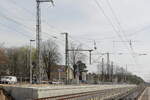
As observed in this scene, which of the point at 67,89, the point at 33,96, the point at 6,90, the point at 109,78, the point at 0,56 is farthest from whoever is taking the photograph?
the point at 109,78

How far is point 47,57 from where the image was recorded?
93375mm

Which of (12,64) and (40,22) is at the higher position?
(40,22)

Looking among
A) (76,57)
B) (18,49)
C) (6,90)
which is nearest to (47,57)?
(76,57)

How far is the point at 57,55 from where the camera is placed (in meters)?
93.4

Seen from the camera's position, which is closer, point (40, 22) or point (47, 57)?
point (40, 22)

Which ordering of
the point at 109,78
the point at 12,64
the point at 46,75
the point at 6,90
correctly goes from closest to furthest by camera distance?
the point at 6,90 → the point at 46,75 → the point at 12,64 → the point at 109,78

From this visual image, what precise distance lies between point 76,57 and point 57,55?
7.89 meters

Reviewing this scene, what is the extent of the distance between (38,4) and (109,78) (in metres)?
71.6

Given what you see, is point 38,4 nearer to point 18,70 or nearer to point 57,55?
point 57,55

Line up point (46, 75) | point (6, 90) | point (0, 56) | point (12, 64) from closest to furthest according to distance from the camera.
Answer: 1. point (6, 90)
2. point (0, 56)
3. point (46, 75)
4. point (12, 64)

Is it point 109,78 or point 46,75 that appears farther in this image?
point 109,78

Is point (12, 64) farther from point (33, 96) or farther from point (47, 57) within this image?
point (33, 96)

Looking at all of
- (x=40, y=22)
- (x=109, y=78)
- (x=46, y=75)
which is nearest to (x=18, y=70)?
(x=46, y=75)

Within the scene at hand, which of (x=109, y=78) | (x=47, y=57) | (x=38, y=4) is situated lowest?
(x=109, y=78)
